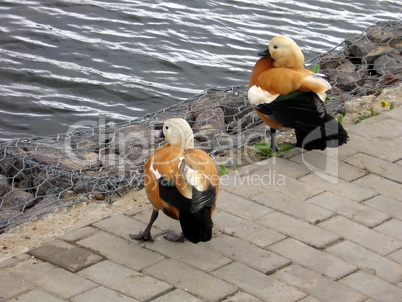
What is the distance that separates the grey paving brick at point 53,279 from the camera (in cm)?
382

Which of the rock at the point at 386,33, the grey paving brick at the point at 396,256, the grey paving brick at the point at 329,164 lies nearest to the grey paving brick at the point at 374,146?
the grey paving brick at the point at 329,164

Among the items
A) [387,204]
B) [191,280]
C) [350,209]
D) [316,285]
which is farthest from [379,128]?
[191,280]

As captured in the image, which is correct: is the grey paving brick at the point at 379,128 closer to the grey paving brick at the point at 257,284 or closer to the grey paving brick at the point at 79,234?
the grey paving brick at the point at 257,284

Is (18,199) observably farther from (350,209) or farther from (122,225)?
(350,209)

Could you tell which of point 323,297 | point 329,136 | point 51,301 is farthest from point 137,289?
point 329,136

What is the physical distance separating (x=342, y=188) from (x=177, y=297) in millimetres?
1785

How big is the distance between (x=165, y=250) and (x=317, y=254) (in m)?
0.87

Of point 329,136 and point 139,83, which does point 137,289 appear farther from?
point 139,83

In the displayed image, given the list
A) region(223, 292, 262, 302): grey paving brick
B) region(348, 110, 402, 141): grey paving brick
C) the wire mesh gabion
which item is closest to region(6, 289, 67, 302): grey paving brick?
region(223, 292, 262, 302): grey paving brick

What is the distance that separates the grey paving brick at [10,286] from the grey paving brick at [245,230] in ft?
4.13

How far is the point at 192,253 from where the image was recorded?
427 centimetres

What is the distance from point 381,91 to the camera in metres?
6.91

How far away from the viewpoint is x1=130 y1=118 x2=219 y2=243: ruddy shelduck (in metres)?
4.04

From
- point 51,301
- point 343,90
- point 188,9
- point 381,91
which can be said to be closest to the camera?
point 51,301
